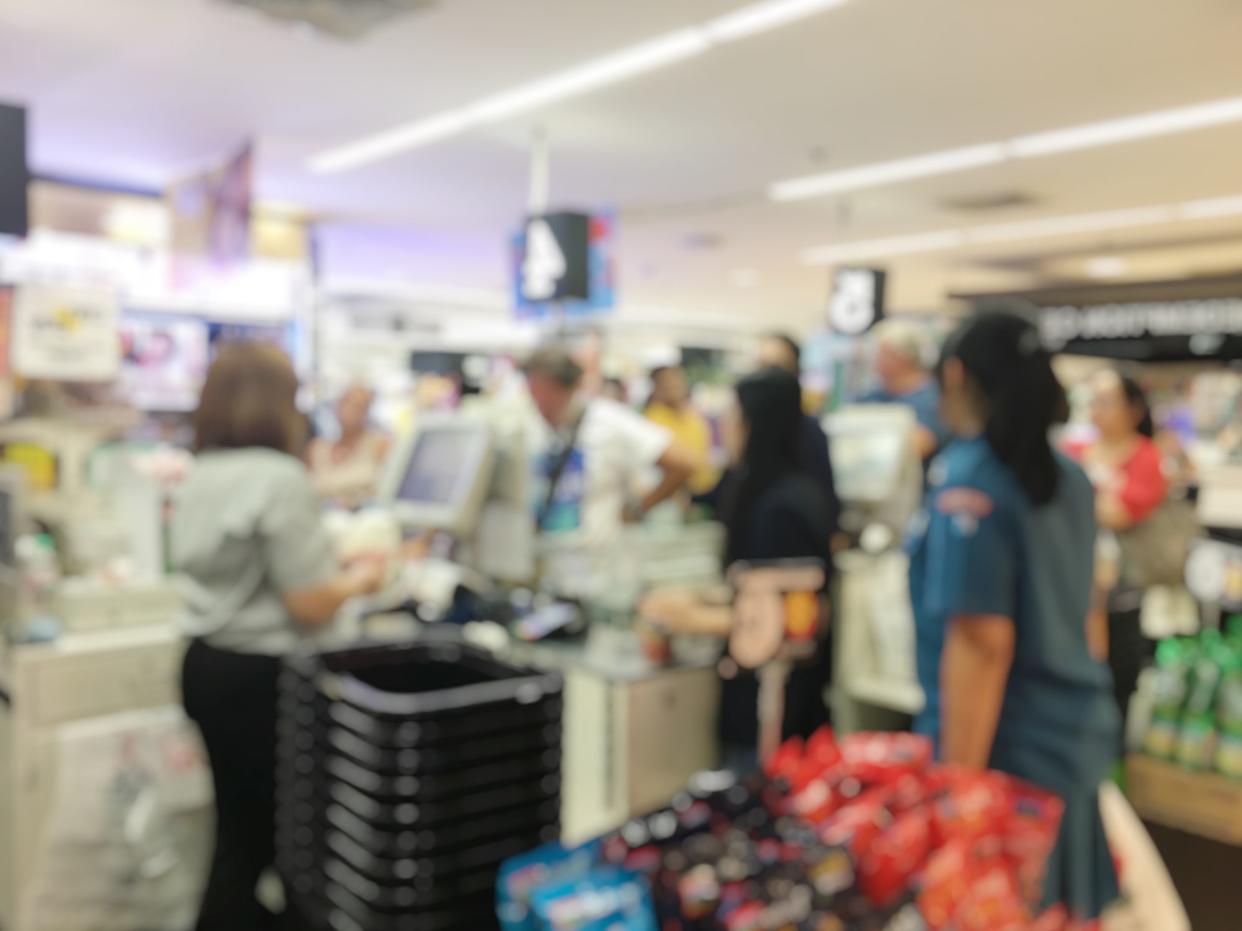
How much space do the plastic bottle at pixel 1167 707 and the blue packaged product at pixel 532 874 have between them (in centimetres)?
252

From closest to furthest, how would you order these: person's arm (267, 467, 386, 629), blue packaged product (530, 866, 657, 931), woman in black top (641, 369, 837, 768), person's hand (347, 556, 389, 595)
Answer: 1. blue packaged product (530, 866, 657, 931)
2. person's arm (267, 467, 386, 629)
3. person's hand (347, 556, 389, 595)
4. woman in black top (641, 369, 837, 768)

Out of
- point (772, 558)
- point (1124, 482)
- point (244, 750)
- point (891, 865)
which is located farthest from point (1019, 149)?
point (891, 865)

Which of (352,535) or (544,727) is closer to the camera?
(544,727)

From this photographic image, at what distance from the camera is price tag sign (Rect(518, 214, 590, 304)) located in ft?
20.9

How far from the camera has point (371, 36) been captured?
15.8 feet

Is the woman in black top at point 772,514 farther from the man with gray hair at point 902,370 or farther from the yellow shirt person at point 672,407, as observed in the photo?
the yellow shirt person at point 672,407

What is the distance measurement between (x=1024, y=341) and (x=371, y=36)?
3934 mm

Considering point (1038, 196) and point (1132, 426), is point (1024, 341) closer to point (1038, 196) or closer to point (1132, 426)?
point (1132, 426)

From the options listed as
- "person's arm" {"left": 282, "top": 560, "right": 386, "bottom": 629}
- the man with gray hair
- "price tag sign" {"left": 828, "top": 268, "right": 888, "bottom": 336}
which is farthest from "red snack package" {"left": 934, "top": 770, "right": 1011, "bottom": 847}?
"price tag sign" {"left": 828, "top": 268, "right": 888, "bottom": 336}

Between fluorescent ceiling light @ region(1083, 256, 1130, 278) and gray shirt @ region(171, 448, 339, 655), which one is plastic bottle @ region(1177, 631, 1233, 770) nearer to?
gray shirt @ region(171, 448, 339, 655)

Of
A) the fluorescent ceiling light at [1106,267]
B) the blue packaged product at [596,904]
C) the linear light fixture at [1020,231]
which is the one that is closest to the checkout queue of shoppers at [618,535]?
the blue packaged product at [596,904]

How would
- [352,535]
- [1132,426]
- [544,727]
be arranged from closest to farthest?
1. [544,727]
2. [352,535]
3. [1132,426]

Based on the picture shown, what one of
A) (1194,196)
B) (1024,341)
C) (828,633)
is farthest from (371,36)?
(1194,196)

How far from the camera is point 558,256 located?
641 centimetres
